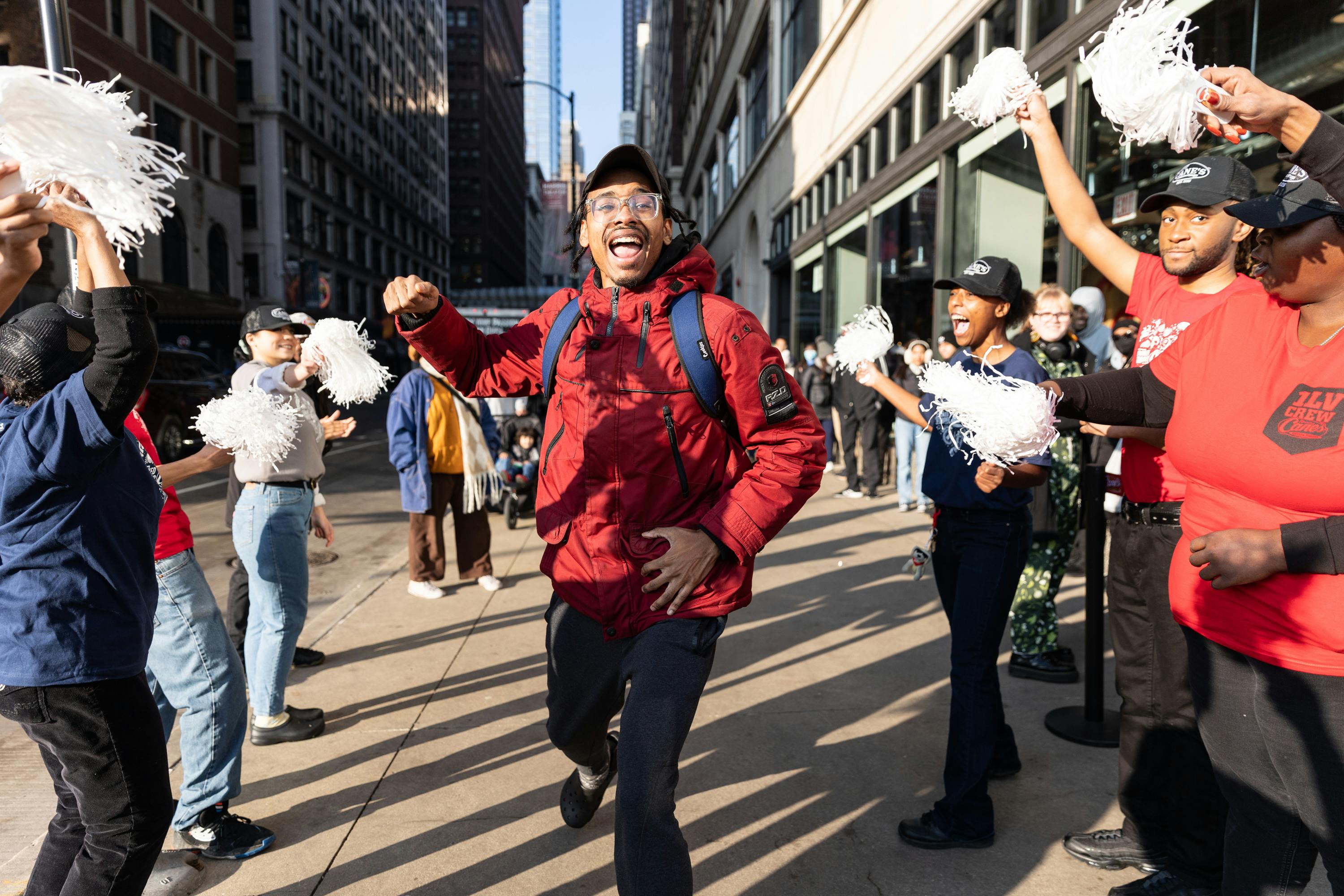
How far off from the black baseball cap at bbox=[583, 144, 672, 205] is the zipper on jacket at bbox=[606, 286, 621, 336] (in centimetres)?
30

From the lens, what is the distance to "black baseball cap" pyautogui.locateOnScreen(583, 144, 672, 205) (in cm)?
259

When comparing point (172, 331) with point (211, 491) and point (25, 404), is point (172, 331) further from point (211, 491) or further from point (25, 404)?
point (25, 404)

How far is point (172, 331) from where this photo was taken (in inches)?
1374

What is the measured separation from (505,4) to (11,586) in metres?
134

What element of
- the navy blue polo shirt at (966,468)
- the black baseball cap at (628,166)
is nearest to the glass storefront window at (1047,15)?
the navy blue polo shirt at (966,468)

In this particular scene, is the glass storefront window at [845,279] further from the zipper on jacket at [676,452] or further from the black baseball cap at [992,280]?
the zipper on jacket at [676,452]

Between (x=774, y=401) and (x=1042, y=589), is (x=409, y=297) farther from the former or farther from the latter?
(x=1042, y=589)

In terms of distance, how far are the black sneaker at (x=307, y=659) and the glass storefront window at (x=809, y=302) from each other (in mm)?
14020

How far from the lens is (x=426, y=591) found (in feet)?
21.4

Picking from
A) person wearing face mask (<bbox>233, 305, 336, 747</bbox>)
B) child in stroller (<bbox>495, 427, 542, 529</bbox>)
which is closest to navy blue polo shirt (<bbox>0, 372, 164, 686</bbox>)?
person wearing face mask (<bbox>233, 305, 336, 747</bbox>)

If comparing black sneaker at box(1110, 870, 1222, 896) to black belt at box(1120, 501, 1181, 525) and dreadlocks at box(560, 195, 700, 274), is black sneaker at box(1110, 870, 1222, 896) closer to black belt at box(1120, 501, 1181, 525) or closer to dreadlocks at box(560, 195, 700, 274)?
black belt at box(1120, 501, 1181, 525)

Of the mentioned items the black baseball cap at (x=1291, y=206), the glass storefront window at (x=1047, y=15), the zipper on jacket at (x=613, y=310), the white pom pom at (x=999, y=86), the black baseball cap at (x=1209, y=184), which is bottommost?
the zipper on jacket at (x=613, y=310)

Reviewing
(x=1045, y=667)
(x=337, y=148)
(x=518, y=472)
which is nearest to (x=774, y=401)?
(x=1045, y=667)

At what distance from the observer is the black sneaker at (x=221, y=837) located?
9.84 ft
